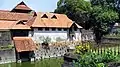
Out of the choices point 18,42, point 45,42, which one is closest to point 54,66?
point 18,42

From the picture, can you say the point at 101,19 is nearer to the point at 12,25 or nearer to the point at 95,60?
the point at 12,25

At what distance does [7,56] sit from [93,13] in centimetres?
2030

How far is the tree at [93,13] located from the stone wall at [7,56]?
651 inches

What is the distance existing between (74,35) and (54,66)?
18.6 meters

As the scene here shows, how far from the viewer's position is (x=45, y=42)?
37625 millimetres

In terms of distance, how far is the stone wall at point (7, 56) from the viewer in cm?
3050

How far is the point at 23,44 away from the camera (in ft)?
110

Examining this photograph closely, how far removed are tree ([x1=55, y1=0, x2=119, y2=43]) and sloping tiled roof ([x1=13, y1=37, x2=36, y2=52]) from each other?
13260 mm

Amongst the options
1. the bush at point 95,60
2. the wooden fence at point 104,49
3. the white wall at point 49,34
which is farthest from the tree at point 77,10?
the bush at point 95,60

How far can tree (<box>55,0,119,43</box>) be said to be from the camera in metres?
46.0

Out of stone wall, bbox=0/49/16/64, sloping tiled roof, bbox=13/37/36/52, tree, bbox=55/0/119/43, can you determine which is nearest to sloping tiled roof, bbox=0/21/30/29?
sloping tiled roof, bbox=13/37/36/52

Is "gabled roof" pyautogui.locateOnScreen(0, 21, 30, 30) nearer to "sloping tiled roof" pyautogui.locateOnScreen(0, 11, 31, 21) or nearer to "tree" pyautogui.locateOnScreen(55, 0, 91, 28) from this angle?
"sloping tiled roof" pyautogui.locateOnScreen(0, 11, 31, 21)

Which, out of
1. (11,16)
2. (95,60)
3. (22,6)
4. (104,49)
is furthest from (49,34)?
(95,60)

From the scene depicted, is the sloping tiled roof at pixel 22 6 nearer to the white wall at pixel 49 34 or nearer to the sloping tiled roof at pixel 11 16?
the sloping tiled roof at pixel 11 16
